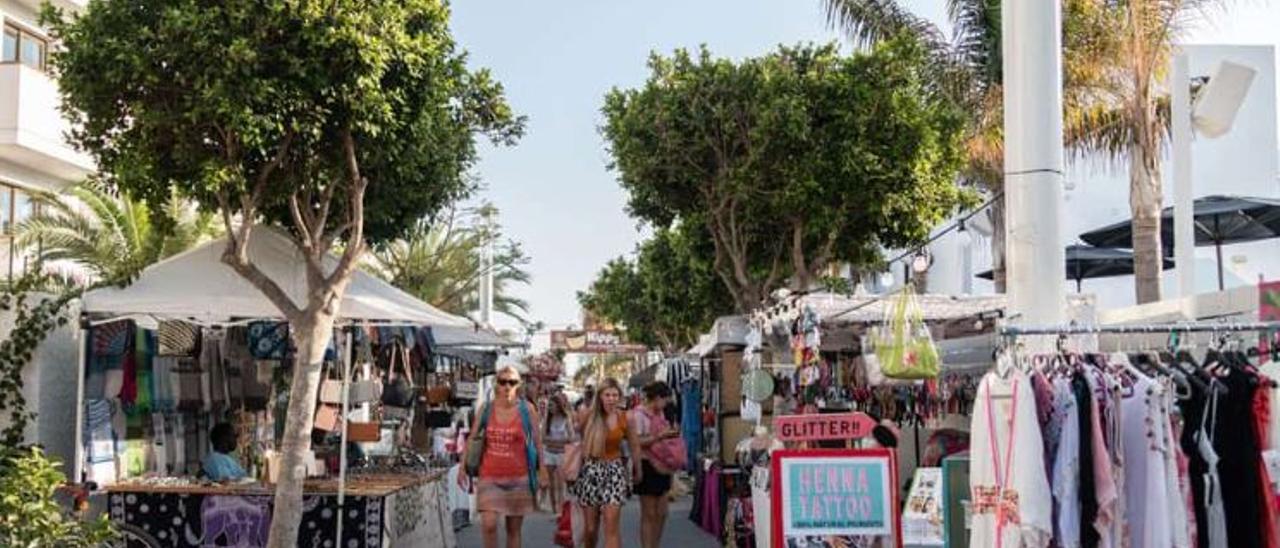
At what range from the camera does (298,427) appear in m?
9.61

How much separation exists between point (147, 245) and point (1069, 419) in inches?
641

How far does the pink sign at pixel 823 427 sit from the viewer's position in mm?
8117

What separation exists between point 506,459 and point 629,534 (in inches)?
211

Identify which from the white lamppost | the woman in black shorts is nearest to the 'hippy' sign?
the white lamppost

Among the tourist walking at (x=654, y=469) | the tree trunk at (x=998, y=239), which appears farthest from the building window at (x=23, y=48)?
the tree trunk at (x=998, y=239)

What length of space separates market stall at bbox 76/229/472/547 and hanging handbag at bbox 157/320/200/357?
12 millimetres

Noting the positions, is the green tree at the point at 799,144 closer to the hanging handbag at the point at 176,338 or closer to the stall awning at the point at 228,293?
the stall awning at the point at 228,293

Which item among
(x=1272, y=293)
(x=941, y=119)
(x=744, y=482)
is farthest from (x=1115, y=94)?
(x=1272, y=293)

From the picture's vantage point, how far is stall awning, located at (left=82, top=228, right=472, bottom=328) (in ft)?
33.2

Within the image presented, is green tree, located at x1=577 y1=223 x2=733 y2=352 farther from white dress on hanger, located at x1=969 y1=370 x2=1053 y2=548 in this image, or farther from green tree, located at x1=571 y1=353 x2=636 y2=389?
green tree, located at x1=571 y1=353 x2=636 y2=389

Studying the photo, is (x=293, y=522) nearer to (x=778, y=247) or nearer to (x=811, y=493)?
(x=811, y=493)

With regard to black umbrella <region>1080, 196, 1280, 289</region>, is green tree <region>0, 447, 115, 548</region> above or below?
below

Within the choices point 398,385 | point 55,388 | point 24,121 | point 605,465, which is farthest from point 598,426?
point 24,121

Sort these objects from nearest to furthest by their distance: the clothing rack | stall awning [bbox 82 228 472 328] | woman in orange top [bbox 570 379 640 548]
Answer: the clothing rack < woman in orange top [bbox 570 379 640 548] < stall awning [bbox 82 228 472 328]
